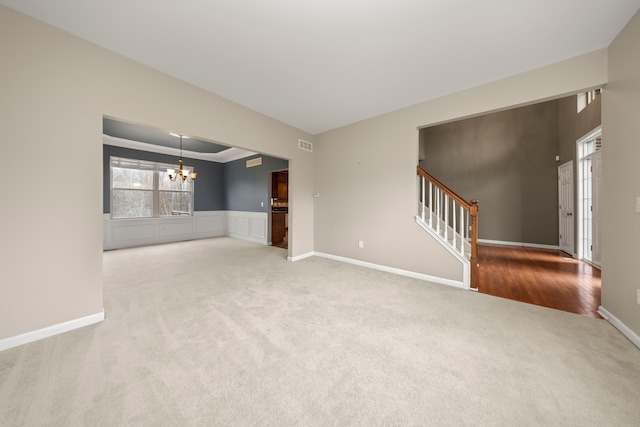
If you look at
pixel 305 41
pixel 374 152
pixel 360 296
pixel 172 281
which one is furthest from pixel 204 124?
pixel 360 296

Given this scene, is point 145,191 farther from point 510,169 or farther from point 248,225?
point 510,169

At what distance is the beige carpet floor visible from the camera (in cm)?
123

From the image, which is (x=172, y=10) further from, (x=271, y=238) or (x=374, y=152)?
(x=271, y=238)

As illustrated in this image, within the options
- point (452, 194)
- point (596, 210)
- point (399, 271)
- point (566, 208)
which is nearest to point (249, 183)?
point (399, 271)

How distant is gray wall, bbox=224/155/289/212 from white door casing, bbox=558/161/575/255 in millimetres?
6431

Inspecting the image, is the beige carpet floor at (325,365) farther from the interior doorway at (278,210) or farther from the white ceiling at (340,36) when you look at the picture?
the interior doorway at (278,210)

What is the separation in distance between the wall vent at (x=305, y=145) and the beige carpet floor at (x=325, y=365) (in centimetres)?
306

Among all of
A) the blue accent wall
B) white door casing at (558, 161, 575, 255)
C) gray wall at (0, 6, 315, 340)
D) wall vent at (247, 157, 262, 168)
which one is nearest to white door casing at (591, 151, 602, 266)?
white door casing at (558, 161, 575, 255)

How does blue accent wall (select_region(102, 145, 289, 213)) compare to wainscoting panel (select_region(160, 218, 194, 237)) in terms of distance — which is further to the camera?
wainscoting panel (select_region(160, 218, 194, 237))

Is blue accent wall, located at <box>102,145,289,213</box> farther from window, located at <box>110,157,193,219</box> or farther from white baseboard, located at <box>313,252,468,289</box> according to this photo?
white baseboard, located at <box>313,252,468,289</box>

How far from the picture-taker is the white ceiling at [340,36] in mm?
1802

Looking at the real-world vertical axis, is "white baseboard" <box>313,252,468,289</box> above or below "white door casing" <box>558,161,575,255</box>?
below

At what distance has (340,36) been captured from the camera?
2.11m

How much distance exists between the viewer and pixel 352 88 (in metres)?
3.04
